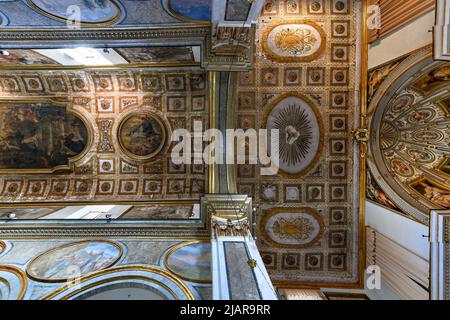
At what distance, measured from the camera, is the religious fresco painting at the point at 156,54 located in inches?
267

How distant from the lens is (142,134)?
8586 mm

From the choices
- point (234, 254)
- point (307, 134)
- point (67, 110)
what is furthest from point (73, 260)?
point (307, 134)

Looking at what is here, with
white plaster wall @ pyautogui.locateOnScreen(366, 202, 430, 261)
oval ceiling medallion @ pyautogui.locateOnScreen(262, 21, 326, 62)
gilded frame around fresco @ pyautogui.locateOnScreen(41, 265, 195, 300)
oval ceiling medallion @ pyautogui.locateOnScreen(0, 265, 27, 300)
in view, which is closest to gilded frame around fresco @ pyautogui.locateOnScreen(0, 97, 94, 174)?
oval ceiling medallion @ pyautogui.locateOnScreen(0, 265, 27, 300)

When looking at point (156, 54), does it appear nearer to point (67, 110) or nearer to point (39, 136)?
point (67, 110)

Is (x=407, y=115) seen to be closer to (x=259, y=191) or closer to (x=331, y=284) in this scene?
(x=259, y=191)

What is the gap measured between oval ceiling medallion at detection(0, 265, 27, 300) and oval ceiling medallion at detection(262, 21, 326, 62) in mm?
8147

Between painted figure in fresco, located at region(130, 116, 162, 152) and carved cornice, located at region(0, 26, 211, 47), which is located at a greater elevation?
carved cornice, located at region(0, 26, 211, 47)

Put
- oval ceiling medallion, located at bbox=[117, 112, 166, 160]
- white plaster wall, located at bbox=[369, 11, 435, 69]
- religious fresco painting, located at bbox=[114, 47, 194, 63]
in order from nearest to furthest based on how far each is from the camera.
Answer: white plaster wall, located at bbox=[369, 11, 435, 69]
religious fresco painting, located at bbox=[114, 47, 194, 63]
oval ceiling medallion, located at bbox=[117, 112, 166, 160]

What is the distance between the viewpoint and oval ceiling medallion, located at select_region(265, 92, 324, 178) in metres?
8.05

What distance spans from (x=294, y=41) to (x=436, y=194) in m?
5.80

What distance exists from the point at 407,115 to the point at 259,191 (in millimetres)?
5016

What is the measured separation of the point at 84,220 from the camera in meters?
6.12

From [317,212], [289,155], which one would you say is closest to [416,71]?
[289,155]

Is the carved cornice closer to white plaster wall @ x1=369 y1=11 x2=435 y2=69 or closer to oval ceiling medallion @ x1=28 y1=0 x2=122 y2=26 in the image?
oval ceiling medallion @ x1=28 y1=0 x2=122 y2=26
